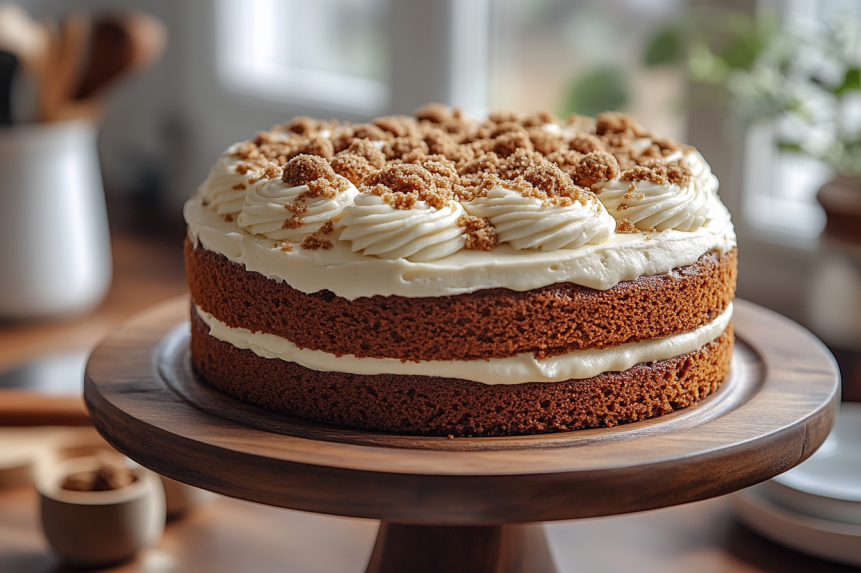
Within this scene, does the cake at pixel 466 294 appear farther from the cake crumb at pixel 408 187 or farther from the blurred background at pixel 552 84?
the blurred background at pixel 552 84

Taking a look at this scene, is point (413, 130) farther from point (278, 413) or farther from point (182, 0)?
point (182, 0)

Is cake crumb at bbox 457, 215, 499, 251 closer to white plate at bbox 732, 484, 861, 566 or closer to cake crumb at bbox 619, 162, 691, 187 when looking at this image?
cake crumb at bbox 619, 162, 691, 187

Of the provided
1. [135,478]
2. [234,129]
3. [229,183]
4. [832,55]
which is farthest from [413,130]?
[234,129]

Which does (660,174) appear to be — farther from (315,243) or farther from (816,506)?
(816,506)

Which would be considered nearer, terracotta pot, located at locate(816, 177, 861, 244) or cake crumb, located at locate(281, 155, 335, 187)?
cake crumb, located at locate(281, 155, 335, 187)

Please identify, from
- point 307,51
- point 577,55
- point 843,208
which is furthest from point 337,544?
point 307,51

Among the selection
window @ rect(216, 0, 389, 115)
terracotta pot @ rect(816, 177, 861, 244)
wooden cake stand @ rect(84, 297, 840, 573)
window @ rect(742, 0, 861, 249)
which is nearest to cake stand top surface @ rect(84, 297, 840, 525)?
wooden cake stand @ rect(84, 297, 840, 573)
